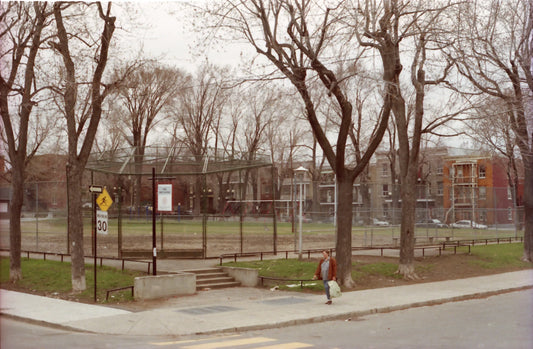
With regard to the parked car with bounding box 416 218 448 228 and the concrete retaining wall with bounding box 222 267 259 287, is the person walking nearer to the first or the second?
the concrete retaining wall with bounding box 222 267 259 287

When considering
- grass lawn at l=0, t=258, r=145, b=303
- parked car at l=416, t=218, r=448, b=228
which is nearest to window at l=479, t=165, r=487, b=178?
parked car at l=416, t=218, r=448, b=228

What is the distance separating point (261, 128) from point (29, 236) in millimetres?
27544

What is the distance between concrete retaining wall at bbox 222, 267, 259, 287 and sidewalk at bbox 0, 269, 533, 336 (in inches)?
19.3

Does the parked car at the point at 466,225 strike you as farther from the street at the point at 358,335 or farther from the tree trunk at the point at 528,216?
the street at the point at 358,335

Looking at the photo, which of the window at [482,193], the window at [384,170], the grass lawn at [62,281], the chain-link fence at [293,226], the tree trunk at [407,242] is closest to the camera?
the grass lawn at [62,281]

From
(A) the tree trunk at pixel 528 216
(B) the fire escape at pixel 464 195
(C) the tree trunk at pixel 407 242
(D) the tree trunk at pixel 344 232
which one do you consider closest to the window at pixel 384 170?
(B) the fire escape at pixel 464 195

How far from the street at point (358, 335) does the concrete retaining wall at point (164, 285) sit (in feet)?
12.4

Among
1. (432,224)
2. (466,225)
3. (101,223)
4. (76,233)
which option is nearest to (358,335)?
(101,223)

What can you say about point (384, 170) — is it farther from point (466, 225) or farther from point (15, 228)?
point (15, 228)

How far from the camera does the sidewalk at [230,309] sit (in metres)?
12.7

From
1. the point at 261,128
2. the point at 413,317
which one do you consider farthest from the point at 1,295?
the point at 261,128

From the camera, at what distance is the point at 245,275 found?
778 inches

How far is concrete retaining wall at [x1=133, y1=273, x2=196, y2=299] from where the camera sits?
1667 cm

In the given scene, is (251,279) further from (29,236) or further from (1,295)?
(29,236)
